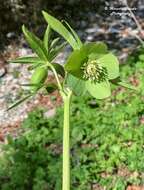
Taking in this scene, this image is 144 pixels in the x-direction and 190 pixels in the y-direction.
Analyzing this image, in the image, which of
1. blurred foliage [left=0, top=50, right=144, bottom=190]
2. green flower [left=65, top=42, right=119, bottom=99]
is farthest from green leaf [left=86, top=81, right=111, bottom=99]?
blurred foliage [left=0, top=50, right=144, bottom=190]

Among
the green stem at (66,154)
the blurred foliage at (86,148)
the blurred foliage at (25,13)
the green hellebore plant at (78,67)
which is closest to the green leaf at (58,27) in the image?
the green hellebore plant at (78,67)

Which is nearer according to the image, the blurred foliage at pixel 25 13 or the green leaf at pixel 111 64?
the green leaf at pixel 111 64

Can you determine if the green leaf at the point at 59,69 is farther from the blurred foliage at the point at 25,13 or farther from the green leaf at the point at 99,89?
the blurred foliage at the point at 25,13

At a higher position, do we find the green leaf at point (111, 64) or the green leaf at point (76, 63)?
the green leaf at point (76, 63)

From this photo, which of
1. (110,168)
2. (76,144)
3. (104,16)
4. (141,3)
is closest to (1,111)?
(76,144)

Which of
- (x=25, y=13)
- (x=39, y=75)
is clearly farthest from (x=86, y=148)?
(x=39, y=75)

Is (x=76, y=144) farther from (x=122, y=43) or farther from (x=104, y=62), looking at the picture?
(x=104, y=62)
